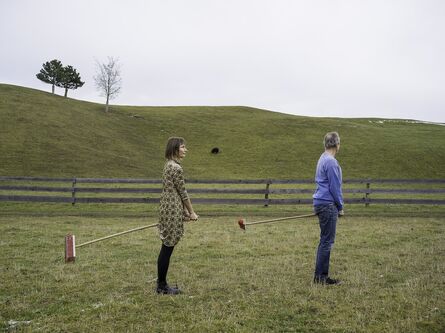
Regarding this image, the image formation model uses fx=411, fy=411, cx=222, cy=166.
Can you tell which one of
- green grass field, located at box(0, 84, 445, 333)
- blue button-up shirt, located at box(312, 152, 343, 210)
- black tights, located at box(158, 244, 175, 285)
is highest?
blue button-up shirt, located at box(312, 152, 343, 210)

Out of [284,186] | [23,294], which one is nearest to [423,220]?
[23,294]

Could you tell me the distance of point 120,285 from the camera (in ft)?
20.5

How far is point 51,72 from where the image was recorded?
59344 mm

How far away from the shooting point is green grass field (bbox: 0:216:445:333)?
4.68m

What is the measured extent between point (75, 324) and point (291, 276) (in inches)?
138

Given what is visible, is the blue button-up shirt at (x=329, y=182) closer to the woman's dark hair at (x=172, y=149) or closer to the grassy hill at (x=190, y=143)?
the woman's dark hair at (x=172, y=149)

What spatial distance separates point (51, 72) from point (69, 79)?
2.72 metres

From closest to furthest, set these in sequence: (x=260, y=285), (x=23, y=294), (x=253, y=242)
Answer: (x=23, y=294)
(x=260, y=285)
(x=253, y=242)

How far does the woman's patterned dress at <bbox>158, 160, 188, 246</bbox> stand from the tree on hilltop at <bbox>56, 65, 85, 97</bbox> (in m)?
58.2

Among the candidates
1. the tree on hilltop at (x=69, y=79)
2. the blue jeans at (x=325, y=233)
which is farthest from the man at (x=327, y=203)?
the tree on hilltop at (x=69, y=79)

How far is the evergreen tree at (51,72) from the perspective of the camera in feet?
194

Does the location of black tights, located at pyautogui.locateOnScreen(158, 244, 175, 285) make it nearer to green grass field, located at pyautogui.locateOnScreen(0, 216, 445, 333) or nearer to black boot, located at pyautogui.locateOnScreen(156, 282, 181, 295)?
black boot, located at pyautogui.locateOnScreen(156, 282, 181, 295)

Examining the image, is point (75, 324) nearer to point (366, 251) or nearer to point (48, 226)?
point (366, 251)

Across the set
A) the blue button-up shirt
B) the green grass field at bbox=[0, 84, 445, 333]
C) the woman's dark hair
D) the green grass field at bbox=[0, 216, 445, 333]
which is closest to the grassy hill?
the green grass field at bbox=[0, 84, 445, 333]
